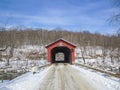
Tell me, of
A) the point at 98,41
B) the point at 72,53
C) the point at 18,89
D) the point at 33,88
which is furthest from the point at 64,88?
the point at 98,41

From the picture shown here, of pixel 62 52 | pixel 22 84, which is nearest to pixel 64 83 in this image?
pixel 22 84

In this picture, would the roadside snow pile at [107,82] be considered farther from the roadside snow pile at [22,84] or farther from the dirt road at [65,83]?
the roadside snow pile at [22,84]

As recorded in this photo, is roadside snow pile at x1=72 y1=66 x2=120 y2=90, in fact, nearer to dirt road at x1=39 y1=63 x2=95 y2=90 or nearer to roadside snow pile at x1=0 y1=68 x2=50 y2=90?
dirt road at x1=39 y1=63 x2=95 y2=90

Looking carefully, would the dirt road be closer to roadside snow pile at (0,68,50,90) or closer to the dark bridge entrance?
roadside snow pile at (0,68,50,90)

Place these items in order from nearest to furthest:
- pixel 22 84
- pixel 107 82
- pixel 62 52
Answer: pixel 22 84, pixel 107 82, pixel 62 52

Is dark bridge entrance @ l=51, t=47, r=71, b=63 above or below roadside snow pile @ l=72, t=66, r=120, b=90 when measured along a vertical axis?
above

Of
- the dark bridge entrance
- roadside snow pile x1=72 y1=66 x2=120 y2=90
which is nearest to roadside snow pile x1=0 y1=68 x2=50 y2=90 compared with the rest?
roadside snow pile x1=72 y1=66 x2=120 y2=90

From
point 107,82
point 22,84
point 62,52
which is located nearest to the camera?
point 22,84

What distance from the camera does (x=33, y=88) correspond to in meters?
9.78

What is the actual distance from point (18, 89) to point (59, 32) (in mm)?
101232

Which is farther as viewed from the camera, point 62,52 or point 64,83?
point 62,52

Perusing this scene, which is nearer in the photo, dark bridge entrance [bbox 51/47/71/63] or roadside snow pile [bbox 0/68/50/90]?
roadside snow pile [bbox 0/68/50/90]

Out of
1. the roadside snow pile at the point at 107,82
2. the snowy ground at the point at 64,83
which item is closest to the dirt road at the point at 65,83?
the snowy ground at the point at 64,83

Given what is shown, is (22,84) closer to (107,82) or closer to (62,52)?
(107,82)
